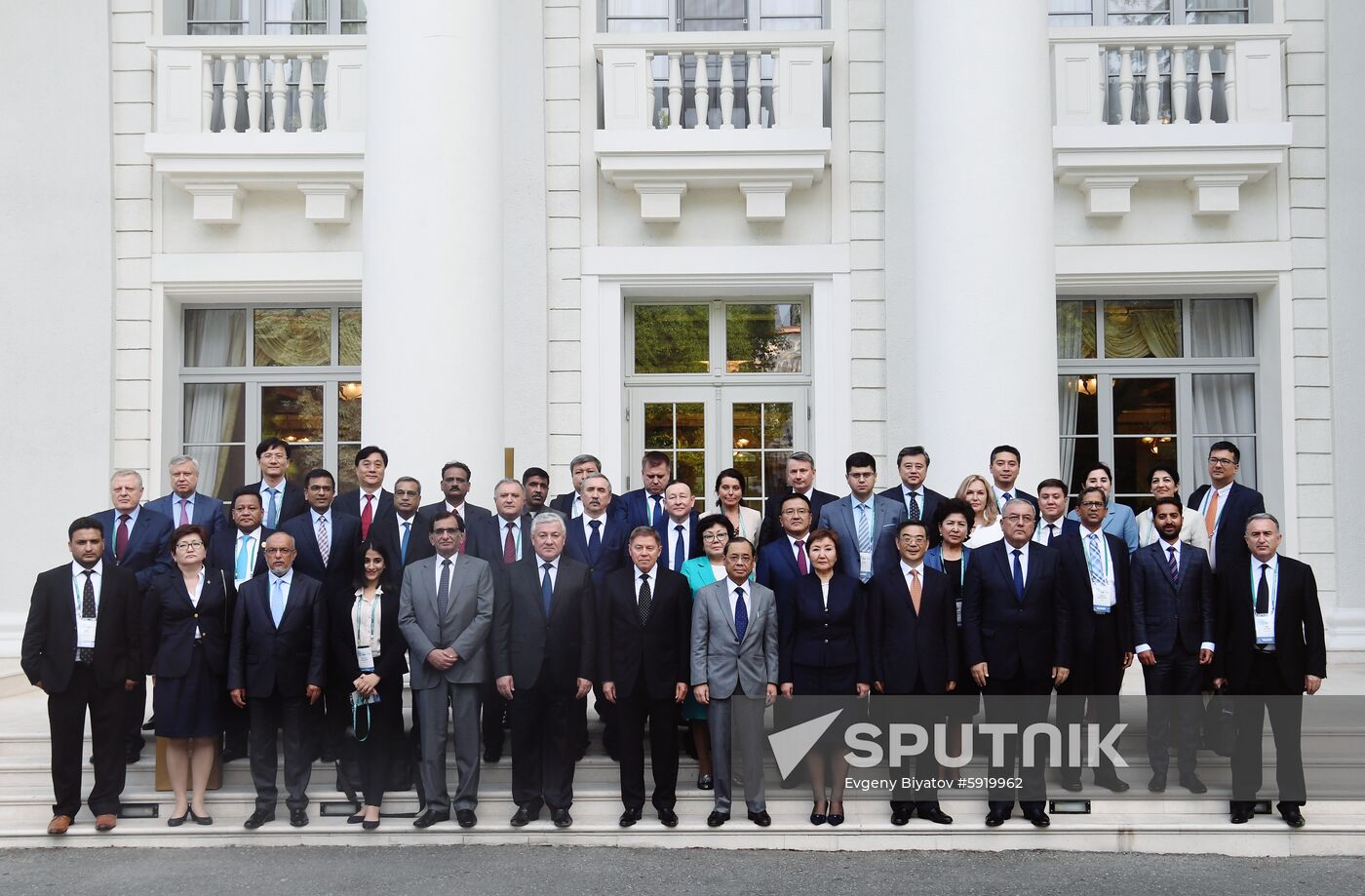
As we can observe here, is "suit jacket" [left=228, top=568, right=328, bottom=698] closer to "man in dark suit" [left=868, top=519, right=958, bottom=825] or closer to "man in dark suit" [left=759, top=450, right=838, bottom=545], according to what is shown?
"man in dark suit" [left=759, top=450, right=838, bottom=545]

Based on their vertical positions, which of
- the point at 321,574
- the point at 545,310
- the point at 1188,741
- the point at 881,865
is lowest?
the point at 881,865

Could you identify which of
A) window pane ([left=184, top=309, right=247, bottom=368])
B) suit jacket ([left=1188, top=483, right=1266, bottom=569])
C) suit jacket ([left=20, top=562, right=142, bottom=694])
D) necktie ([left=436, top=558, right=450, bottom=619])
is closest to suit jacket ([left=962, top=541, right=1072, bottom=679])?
suit jacket ([left=1188, top=483, right=1266, bottom=569])

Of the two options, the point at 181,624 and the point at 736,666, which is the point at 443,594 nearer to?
the point at 181,624

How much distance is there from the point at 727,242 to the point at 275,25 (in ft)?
16.4

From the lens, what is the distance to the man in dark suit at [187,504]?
319 inches

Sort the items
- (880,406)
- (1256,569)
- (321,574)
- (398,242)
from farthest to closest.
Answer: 1. (880,406)
2. (398,242)
3. (321,574)
4. (1256,569)

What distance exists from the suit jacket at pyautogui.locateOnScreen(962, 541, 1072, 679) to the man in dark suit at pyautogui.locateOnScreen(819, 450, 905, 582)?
0.71m

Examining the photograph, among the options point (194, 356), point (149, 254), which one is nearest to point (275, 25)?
point (149, 254)

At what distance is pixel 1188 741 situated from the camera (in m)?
7.29

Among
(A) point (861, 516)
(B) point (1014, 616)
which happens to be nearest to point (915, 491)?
(A) point (861, 516)

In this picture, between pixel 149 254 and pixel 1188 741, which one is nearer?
pixel 1188 741

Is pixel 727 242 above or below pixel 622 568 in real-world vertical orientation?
above

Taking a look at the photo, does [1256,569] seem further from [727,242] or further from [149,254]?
[149,254]

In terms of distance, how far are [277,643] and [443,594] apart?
3.22 ft
